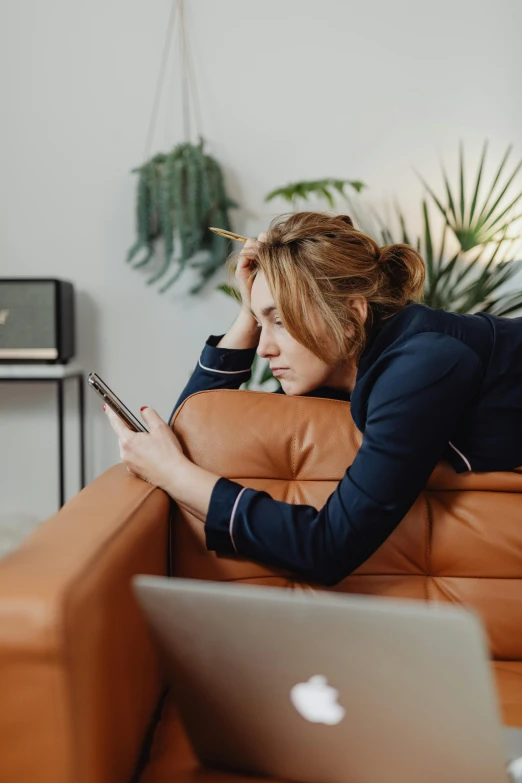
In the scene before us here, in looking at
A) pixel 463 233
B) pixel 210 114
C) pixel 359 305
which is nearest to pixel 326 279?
pixel 359 305

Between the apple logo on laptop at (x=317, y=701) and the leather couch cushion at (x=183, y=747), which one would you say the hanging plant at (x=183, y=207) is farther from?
the apple logo on laptop at (x=317, y=701)

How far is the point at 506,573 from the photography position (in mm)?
1152

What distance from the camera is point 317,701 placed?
65 centimetres

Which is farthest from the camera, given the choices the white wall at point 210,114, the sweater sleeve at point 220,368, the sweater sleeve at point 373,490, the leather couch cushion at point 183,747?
the white wall at point 210,114

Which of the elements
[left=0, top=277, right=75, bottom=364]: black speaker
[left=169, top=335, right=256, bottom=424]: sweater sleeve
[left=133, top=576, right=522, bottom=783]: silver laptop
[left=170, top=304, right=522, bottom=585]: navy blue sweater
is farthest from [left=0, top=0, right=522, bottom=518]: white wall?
[left=133, top=576, right=522, bottom=783]: silver laptop

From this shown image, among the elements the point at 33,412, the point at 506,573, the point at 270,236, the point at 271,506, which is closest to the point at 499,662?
the point at 506,573

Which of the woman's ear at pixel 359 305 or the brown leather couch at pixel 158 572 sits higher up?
the woman's ear at pixel 359 305

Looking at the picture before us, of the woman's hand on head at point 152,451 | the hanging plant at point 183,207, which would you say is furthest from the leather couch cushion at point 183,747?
the hanging plant at point 183,207

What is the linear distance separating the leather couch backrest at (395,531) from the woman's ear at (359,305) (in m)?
0.16

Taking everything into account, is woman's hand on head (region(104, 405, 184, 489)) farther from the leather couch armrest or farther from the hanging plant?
the hanging plant

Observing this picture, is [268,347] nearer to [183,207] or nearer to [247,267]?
[247,267]

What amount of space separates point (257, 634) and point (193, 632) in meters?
0.07

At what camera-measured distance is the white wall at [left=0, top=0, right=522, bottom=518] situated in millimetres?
2877

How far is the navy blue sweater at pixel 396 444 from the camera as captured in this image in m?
1.03
